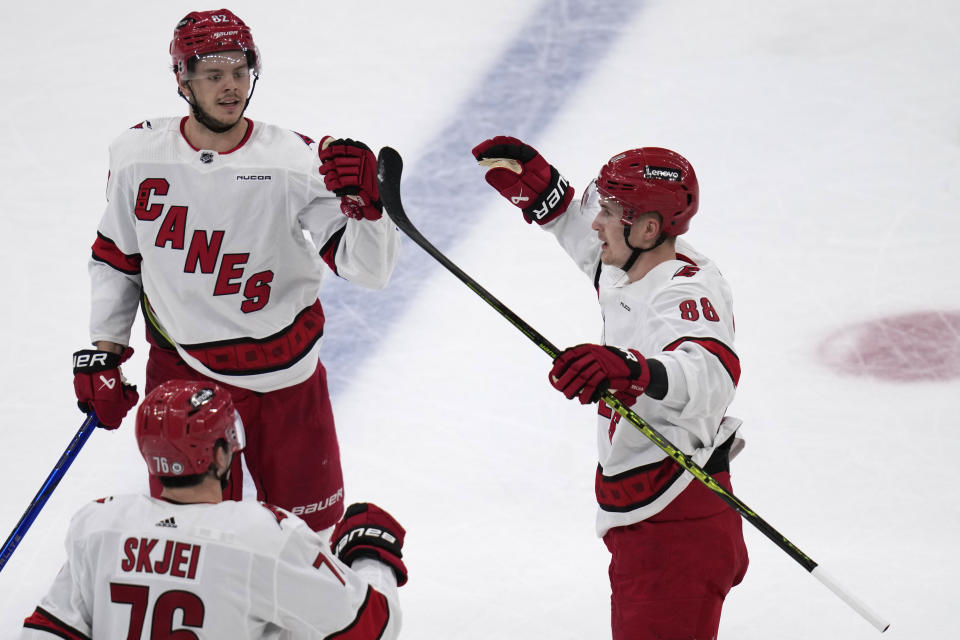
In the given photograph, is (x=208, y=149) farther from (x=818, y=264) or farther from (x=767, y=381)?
(x=818, y=264)

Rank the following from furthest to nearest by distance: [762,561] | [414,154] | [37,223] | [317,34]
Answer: [317,34]
[414,154]
[37,223]
[762,561]

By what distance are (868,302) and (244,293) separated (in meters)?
2.55

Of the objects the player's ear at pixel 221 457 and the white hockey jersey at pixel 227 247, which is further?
the white hockey jersey at pixel 227 247

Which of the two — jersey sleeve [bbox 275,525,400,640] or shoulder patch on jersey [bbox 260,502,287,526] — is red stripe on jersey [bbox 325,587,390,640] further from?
shoulder patch on jersey [bbox 260,502,287,526]

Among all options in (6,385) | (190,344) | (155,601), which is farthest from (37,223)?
(155,601)

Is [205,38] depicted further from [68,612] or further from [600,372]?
[68,612]

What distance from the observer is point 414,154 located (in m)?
5.55

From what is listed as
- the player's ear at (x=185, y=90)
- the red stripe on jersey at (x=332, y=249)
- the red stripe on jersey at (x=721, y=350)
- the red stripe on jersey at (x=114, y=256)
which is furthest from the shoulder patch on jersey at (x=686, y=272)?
the red stripe on jersey at (x=114, y=256)

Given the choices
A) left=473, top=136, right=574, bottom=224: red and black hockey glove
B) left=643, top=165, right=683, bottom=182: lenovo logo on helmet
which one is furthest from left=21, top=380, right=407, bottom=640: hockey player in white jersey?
left=473, top=136, right=574, bottom=224: red and black hockey glove

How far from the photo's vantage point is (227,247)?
9.55 feet

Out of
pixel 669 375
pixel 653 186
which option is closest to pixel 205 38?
pixel 653 186

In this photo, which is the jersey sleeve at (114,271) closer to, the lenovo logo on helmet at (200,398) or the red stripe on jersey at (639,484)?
the lenovo logo on helmet at (200,398)

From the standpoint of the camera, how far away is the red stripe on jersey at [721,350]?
252 centimetres

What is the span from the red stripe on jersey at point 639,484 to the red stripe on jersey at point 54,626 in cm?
117
